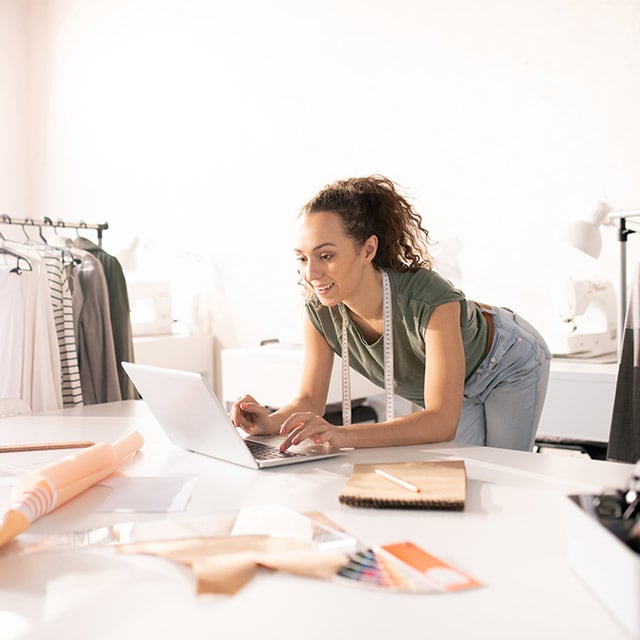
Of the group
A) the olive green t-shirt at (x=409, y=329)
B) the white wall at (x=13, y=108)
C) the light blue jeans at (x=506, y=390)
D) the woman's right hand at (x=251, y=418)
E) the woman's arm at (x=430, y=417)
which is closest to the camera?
the woman's arm at (x=430, y=417)

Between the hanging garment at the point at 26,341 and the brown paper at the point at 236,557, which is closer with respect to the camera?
the brown paper at the point at 236,557

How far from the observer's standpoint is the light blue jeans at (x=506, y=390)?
2141 mm

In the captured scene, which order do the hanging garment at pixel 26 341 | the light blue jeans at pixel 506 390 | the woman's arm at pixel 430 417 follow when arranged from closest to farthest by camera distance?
the woman's arm at pixel 430 417 → the light blue jeans at pixel 506 390 → the hanging garment at pixel 26 341

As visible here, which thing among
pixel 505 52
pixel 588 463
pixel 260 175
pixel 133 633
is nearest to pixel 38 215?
pixel 260 175

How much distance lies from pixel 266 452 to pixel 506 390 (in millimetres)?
880

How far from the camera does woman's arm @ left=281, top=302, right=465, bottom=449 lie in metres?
1.53

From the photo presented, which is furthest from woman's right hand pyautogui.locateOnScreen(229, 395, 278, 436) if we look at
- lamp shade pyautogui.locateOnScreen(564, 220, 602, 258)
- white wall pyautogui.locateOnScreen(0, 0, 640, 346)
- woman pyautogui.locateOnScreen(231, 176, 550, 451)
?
white wall pyautogui.locateOnScreen(0, 0, 640, 346)

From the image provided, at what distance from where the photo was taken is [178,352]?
424 centimetres

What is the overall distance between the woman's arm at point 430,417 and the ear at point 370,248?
0.26m

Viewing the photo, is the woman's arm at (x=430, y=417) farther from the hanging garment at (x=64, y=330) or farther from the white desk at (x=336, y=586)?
the hanging garment at (x=64, y=330)

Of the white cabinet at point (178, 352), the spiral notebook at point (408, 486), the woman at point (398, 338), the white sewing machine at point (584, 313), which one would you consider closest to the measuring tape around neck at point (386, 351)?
the woman at point (398, 338)

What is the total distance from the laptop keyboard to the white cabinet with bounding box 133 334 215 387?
94.2 inches

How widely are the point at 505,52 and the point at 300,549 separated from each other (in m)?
3.02

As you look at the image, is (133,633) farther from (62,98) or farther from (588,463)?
(62,98)
